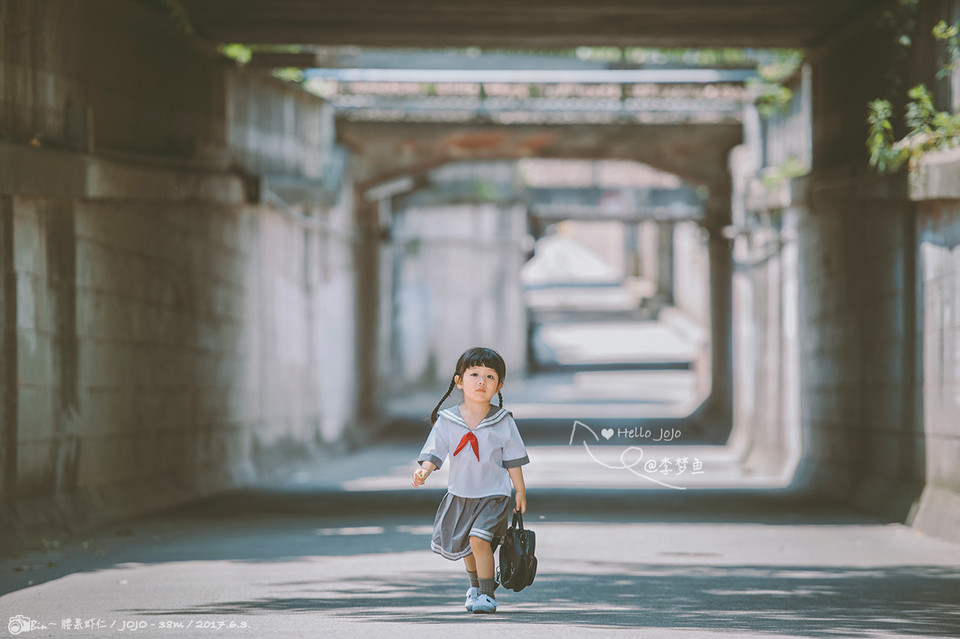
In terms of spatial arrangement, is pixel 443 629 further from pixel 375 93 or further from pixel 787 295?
pixel 375 93

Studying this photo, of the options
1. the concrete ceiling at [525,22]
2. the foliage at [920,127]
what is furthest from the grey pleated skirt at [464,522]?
the concrete ceiling at [525,22]

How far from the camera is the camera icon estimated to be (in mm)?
6766

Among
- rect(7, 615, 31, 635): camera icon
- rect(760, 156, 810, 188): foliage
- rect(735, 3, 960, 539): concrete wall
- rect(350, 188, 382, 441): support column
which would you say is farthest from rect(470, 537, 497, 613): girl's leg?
rect(350, 188, 382, 441): support column

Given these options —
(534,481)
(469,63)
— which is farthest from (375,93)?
(534,481)

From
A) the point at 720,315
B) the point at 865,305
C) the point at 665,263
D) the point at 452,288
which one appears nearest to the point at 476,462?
the point at 865,305

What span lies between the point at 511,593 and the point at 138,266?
6.45 m

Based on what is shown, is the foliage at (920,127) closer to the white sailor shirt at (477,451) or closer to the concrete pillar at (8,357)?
the white sailor shirt at (477,451)

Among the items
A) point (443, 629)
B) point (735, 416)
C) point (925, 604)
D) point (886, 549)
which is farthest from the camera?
point (735, 416)

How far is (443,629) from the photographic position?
6.54 m

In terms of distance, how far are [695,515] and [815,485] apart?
2.88m

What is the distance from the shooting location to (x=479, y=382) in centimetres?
650

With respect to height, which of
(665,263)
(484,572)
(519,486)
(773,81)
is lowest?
(484,572)

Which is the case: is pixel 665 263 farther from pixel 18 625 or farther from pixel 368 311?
pixel 18 625

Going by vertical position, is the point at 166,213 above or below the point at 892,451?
above
